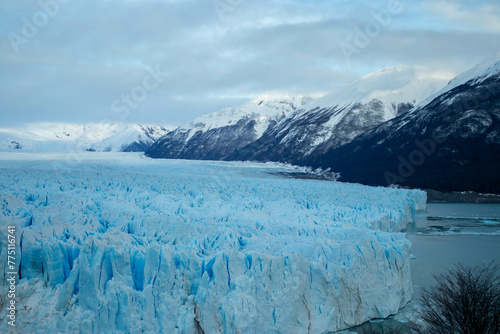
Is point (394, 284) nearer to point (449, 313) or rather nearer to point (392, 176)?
point (449, 313)

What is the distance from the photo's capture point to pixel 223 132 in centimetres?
10662

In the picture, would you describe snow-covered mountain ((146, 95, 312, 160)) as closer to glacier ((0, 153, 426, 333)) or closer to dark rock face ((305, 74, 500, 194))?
dark rock face ((305, 74, 500, 194))

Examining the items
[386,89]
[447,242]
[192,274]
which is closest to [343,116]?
[386,89]

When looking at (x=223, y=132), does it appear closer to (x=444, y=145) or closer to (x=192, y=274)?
(x=444, y=145)

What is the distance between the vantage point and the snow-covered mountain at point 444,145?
41219mm

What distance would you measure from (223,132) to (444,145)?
66.6 m

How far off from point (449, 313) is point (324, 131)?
7215 cm

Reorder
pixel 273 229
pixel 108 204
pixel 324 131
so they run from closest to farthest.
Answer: pixel 273 229 → pixel 108 204 → pixel 324 131

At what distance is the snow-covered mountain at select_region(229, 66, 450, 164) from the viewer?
75000 millimetres

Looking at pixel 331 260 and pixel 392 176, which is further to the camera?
pixel 392 176

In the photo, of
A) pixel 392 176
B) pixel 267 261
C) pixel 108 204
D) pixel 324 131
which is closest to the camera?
pixel 267 261

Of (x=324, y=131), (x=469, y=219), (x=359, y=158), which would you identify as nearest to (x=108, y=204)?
(x=469, y=219)

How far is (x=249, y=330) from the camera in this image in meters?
8.28

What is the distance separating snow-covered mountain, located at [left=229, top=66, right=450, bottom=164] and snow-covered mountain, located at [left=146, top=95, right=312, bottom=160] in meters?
8.74
